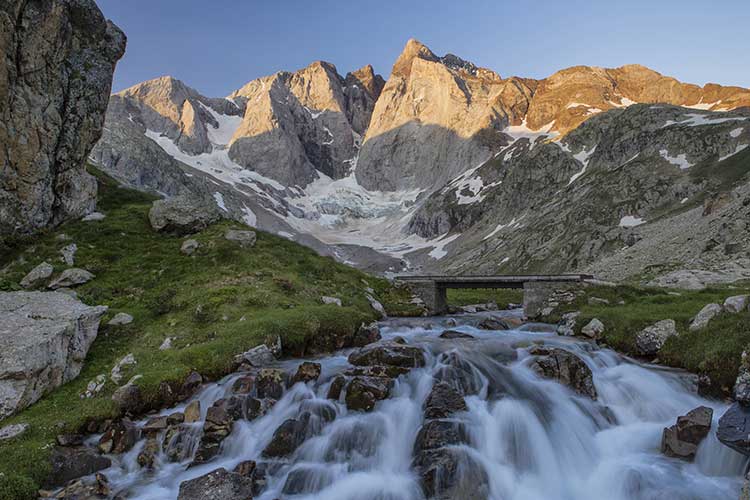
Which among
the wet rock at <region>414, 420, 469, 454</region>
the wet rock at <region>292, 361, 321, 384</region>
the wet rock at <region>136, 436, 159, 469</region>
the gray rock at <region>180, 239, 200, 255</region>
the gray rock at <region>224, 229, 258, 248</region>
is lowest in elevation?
Result: the wet rock at <region>136, 436, 159, 469</region>

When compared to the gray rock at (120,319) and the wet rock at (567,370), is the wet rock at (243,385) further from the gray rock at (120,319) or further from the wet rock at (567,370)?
the wet rock at (567,370)

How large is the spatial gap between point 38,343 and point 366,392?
11.8 metres

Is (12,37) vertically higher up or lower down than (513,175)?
lower down

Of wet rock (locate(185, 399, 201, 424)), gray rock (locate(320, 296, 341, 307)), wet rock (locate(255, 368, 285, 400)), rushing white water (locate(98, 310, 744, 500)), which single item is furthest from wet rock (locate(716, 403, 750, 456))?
gray rock (locate(320, 296, 341, 307))

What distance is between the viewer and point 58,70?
3120 centimetres

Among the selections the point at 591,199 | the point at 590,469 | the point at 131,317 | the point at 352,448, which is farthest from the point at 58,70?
the point at 591,199

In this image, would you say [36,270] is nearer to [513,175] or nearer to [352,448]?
[352,448]

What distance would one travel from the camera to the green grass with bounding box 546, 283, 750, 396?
621 inches

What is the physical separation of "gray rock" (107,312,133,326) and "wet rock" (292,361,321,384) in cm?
1033

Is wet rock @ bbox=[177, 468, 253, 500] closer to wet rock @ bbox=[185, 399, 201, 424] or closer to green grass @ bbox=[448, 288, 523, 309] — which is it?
wet rock @ bbox=[185, 399, 201, 424]

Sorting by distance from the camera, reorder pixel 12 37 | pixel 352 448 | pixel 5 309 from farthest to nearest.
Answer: pixel 12 37
pixel 5 309
pixel 352 448

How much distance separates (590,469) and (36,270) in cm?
2950

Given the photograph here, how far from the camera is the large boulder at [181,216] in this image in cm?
3525

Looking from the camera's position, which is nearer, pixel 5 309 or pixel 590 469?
pixel 590 469
